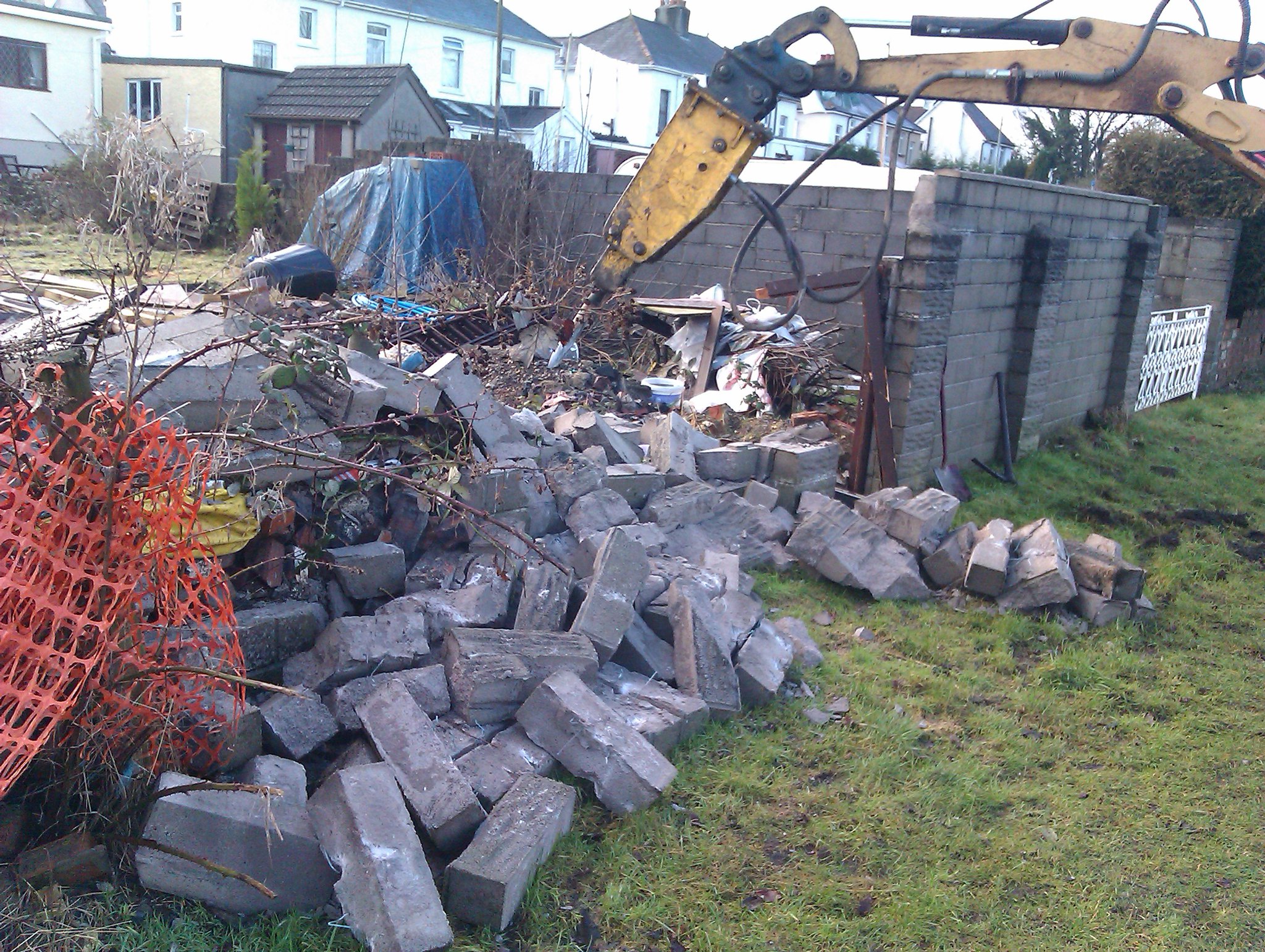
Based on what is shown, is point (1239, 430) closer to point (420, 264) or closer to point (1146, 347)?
point (1146, 347)

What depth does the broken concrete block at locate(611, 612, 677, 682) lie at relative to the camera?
4.69 m

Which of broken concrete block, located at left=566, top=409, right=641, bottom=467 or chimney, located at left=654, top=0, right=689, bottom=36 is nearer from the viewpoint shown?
broken concrete block, located at left=566, top=409, right=641, bottom=467

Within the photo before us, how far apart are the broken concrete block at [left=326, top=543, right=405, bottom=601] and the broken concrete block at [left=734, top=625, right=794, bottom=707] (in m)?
1.61

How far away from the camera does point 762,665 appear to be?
15.9 ft

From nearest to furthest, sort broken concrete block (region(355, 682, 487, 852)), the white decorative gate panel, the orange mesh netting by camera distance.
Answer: the orange mesh netting → broken concrete block (region(355, 682, 487, 852)) → the white decorative gate panel

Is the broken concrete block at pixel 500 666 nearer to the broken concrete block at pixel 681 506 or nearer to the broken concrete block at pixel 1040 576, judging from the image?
the broken concrete block at pixel 681 506

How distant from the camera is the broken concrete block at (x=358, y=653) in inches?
154

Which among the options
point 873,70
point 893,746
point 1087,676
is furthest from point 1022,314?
point 893,746

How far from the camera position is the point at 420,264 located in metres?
13.0

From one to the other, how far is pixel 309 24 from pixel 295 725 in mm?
35680

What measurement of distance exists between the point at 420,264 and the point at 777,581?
831 centimetres

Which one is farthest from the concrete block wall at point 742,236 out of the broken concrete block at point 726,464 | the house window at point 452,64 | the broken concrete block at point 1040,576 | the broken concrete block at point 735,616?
the house window at point 452,64

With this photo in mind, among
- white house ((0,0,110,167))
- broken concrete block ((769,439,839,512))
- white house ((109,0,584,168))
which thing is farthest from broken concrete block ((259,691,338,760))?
white house ((109,0,584,168))

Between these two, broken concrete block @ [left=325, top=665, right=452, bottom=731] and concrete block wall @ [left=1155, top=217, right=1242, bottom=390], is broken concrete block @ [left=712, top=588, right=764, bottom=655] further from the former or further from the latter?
concrete block wall @ [left=1155, top=217, right=1242, bottom=390]
